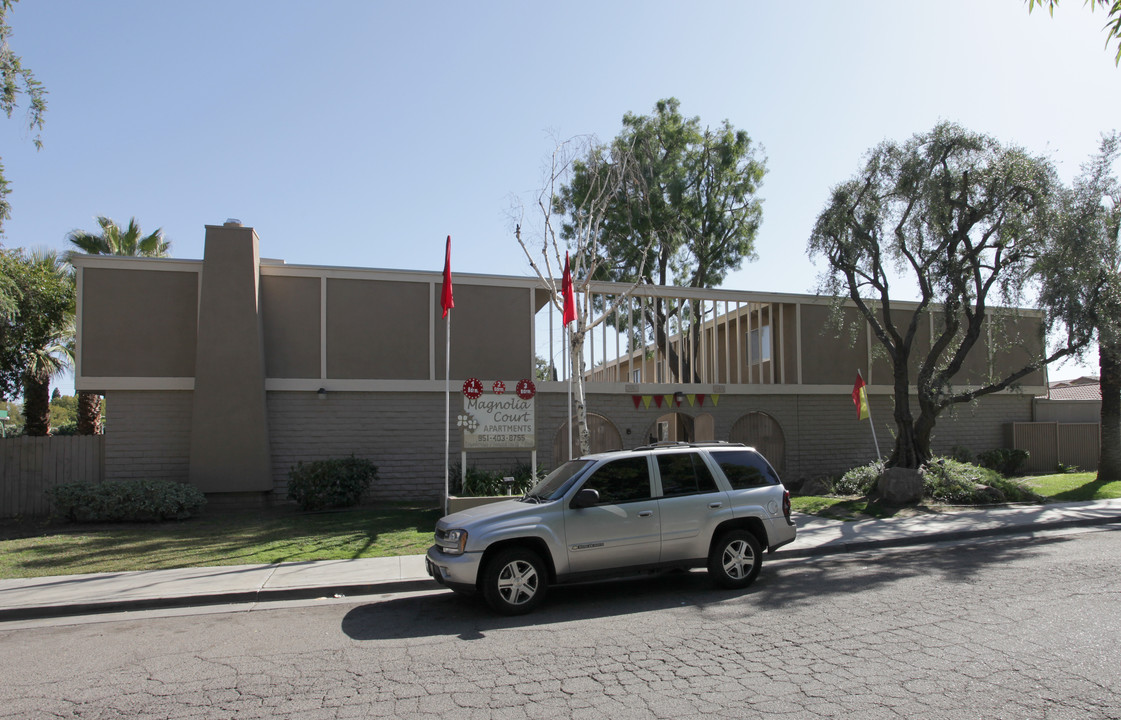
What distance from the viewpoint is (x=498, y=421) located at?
49.3ft

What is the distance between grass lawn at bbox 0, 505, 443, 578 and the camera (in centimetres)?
1089

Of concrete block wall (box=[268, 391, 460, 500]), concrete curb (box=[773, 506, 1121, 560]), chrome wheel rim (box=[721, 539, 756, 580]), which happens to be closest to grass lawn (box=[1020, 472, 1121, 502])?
concrete curb (box=[773, 506, 1121, 560])

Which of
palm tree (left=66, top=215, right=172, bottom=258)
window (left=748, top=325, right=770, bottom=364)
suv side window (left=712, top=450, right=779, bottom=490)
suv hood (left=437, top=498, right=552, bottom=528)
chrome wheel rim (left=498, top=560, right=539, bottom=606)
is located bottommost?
chrome wheel rim (left=498, top=560, right=539, bottom=606)

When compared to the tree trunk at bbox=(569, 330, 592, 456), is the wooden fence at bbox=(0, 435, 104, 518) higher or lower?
A: lower

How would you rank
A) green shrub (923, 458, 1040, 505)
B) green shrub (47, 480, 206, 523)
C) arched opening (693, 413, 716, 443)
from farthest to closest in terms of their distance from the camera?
arched opening (693, 413, 716, 443)
green shrub (923, 458, 1040, 505)
green shrub (47, 480, 206, 523)

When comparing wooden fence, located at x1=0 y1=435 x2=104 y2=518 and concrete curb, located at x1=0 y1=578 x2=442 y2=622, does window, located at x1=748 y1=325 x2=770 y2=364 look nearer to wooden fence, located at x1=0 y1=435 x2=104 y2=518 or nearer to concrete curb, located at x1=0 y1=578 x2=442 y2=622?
concrete curb, located at x1=0 y1=578 x2=442 y2=622

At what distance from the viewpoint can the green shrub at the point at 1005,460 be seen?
2299 cm

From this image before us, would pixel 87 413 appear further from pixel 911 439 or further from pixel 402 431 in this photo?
pixel 911 439

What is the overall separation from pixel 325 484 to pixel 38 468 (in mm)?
6540

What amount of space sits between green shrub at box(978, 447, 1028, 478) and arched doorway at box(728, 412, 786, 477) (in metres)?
6.91

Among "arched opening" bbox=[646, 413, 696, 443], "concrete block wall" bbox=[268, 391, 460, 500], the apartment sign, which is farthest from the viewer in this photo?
"arched opening" bbox=[646, 413, 696, 443]

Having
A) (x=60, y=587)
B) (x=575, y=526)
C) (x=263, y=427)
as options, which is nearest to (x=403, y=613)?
(x=575, y=526)

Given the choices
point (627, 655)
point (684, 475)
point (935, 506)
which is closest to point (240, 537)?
point (684, 475)

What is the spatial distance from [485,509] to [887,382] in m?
18.4
